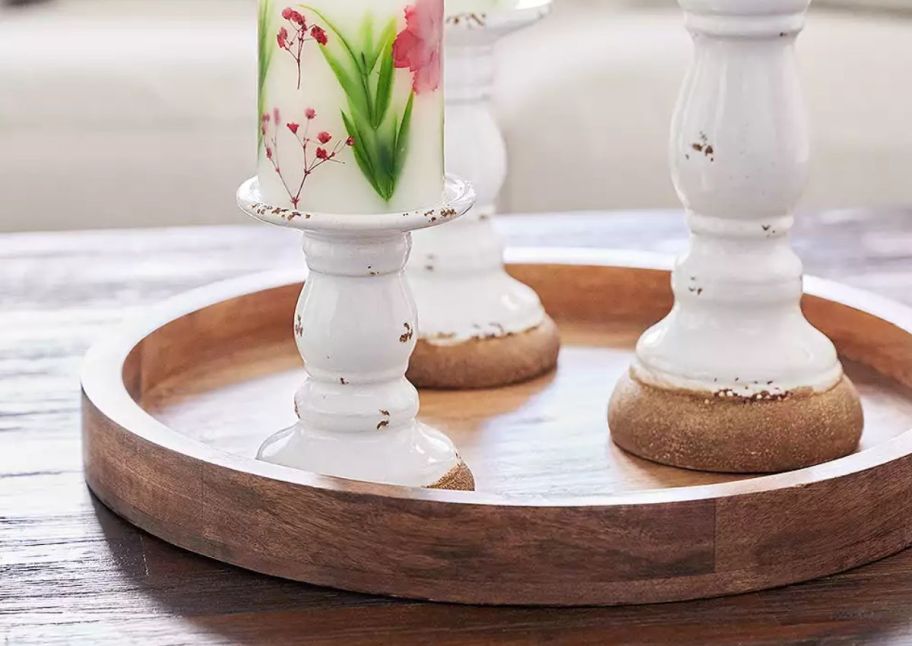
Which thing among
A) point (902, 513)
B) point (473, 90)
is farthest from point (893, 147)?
point (902, 513)

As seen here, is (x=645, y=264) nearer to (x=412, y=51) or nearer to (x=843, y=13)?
(x=412, y=51)

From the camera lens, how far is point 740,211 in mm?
636

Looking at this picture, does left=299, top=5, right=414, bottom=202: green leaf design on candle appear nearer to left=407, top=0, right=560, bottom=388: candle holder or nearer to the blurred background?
left=407, top=0, right=560, bottom=388: candle holder

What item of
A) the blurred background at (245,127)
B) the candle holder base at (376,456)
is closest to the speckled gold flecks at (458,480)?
the candle holder base at (376,456)

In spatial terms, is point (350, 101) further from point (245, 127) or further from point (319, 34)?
point (245, 127)

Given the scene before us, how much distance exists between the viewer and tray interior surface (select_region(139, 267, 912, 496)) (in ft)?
2.09

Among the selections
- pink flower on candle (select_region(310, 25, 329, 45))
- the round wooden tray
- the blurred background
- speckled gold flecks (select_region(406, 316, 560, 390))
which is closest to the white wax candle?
pink flower on candle (select_region(310, 25, 329, 45))

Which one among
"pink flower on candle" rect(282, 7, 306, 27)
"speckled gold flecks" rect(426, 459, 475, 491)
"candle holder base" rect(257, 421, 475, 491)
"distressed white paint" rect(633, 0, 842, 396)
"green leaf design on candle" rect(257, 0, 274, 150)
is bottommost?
"speckled gold flecks" rect(426, 459, 475, 491)

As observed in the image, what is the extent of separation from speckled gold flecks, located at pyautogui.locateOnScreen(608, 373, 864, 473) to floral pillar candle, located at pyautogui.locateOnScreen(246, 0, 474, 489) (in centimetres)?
11

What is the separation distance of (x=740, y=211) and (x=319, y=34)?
8.2 inches

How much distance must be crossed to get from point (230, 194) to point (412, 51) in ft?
3.64

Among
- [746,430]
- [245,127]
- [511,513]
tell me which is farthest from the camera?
[245,127]

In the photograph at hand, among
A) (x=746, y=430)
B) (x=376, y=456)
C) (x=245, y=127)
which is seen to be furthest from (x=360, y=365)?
(x=245, y=127)

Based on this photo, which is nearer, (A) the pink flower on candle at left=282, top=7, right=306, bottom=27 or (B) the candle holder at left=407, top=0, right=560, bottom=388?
(A) the pink flower on candle at left=282, top=7, right=306, bottom=27
